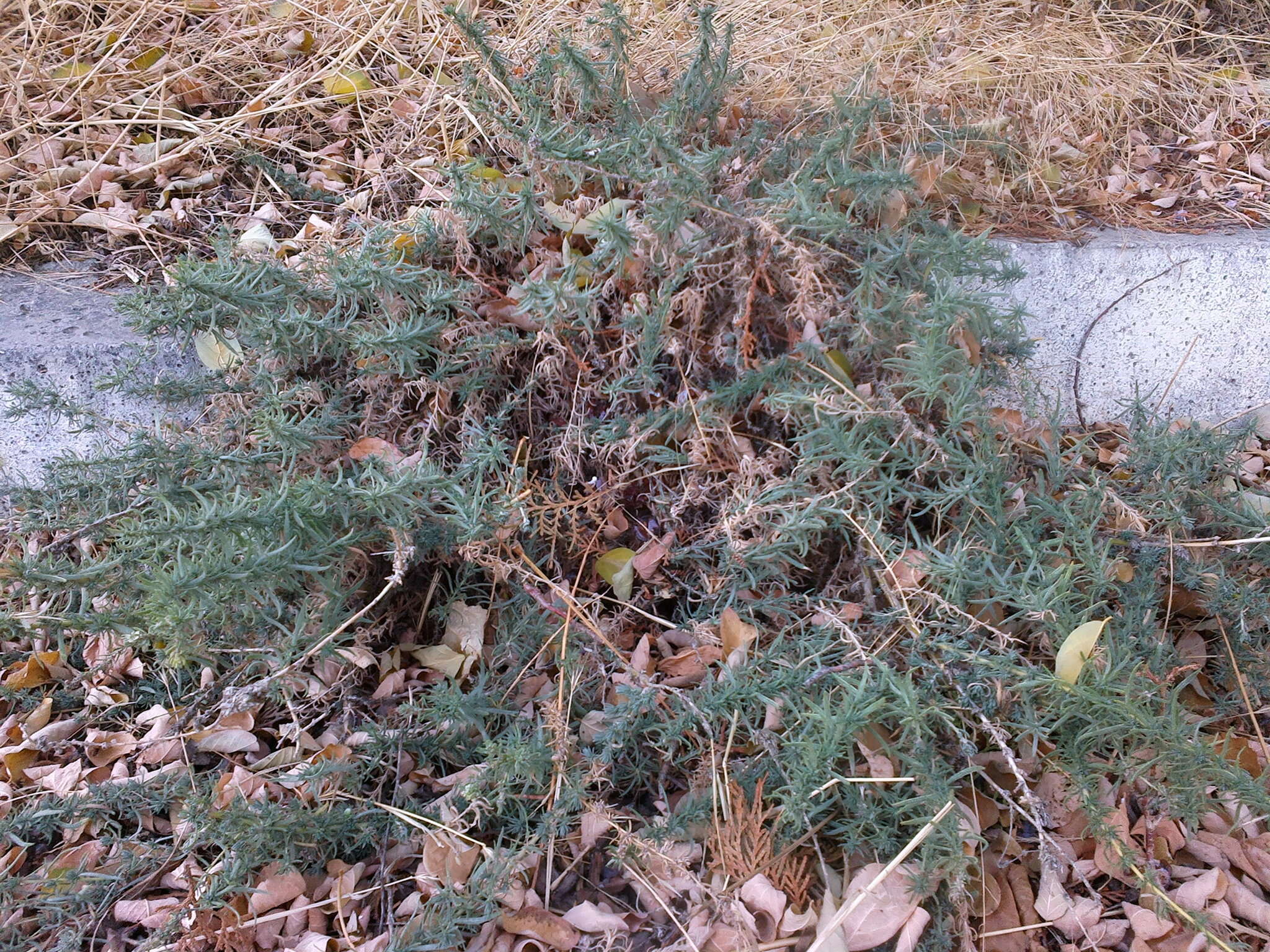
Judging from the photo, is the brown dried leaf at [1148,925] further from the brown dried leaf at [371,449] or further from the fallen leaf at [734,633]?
the brown dried leaf at [371,449]

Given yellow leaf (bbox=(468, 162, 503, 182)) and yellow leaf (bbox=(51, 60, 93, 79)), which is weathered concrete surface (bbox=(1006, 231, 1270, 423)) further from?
yellow leaf (bbox=(51, 60, 93, 79))

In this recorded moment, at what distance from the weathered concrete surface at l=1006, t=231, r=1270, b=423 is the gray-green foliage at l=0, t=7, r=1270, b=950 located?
2.04ft

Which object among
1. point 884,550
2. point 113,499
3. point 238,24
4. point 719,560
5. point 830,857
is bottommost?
point 830,857

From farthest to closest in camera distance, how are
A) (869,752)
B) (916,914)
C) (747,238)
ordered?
(747,238) → (869,752) → (916,914)

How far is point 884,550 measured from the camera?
1.70 metres

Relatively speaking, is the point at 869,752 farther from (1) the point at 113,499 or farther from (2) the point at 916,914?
(1) the point at 113,499

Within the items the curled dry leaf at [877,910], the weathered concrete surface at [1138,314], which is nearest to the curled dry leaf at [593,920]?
the curled dry leaf at [877,910]

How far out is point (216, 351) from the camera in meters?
2.14

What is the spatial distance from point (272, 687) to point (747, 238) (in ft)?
4.32

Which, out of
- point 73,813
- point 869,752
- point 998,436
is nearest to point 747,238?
point 998,436

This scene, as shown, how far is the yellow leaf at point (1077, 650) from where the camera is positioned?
59.6 inches

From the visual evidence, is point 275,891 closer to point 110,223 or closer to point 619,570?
point 619,570

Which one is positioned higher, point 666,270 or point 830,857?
point 666,270

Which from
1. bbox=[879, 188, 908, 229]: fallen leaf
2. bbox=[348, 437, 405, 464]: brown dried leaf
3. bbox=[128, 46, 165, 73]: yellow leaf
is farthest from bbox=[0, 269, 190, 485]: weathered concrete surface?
bbox=[879, 188, 908, 229]: fallen leaf
